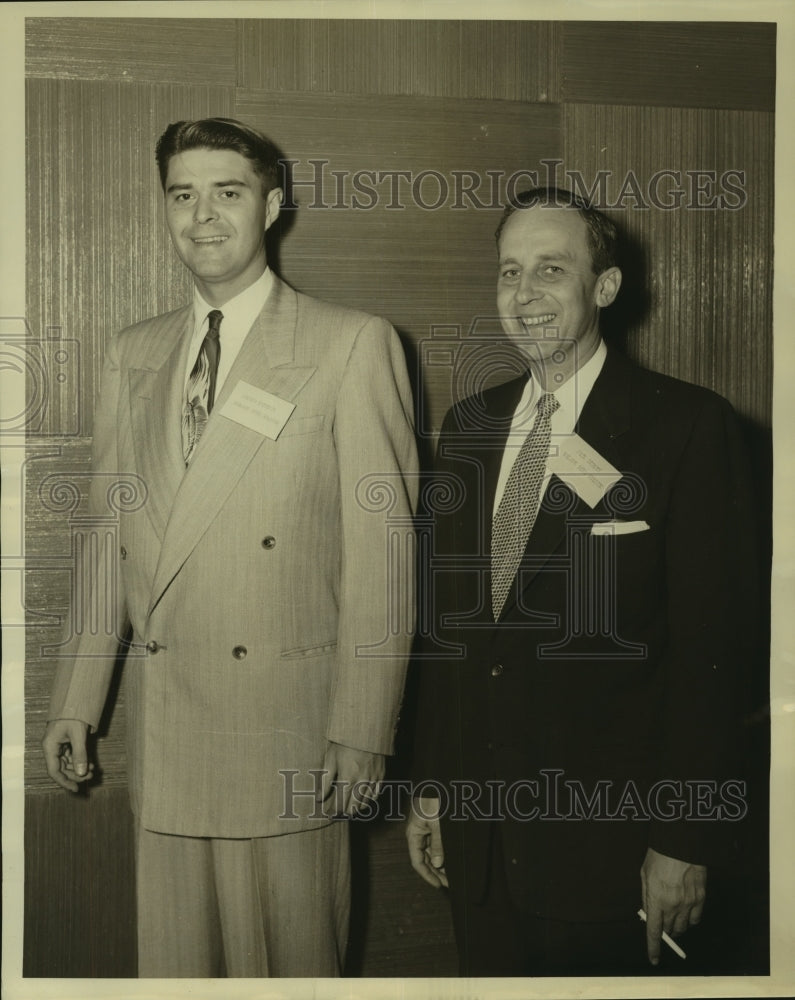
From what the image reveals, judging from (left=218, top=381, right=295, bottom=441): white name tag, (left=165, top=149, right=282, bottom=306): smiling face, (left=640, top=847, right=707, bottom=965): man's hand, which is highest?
(left=165, top=149, right=282, bottom=306): smiling face

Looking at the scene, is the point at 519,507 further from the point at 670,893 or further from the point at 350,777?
the point at 670,893

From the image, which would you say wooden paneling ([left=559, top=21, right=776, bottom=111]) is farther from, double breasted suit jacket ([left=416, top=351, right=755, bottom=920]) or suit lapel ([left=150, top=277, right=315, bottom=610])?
suit lapel ([left=150, top=277, right=315, bottom=610])

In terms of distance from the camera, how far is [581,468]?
1.41 metres

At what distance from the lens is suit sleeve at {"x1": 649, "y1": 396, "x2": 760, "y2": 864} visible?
4.46ft

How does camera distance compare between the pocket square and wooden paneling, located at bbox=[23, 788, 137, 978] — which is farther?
wooden paneling, located at bbox=[23, 788, 137, 978]

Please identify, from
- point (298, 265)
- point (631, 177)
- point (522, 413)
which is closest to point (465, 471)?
point (522, 413)

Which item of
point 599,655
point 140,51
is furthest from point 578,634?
point 140,51

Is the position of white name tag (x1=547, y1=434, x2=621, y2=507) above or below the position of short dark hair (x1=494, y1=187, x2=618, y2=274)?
below

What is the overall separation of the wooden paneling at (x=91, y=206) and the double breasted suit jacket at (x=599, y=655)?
0.53 m

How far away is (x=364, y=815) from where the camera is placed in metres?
1.46

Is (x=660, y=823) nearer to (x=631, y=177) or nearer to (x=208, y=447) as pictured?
(x=208, y=447)

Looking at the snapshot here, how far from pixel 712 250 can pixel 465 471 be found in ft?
1.69

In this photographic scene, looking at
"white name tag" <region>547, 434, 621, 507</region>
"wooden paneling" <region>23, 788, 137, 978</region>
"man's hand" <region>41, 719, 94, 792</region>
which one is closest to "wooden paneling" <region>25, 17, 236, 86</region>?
"white name tag" <region>547, 434, 621, 507</region>

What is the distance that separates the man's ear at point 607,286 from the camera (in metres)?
1.42
